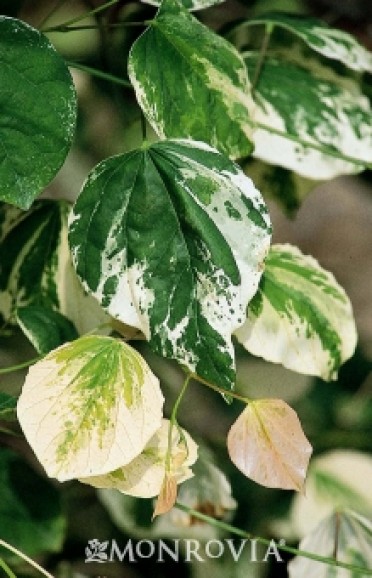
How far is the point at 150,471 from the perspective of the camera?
19.6 inches

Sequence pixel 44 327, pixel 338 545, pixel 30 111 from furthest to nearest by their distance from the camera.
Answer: pixel 338 545
pixel 44 327
pixel 30 111

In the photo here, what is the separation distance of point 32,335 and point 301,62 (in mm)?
323

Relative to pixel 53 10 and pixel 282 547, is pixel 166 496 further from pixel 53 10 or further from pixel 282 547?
pixel 53 10

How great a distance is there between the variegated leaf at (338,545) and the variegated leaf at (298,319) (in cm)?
16

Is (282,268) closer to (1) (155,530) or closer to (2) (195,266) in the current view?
(2) (195,266)

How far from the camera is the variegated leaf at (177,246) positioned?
45 cm

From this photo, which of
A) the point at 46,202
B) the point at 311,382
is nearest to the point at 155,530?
the point at 311,382

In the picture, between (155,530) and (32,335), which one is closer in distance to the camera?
(32,335)

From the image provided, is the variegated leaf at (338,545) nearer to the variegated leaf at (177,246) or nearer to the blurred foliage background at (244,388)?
the blurred foliage background at (244,388)

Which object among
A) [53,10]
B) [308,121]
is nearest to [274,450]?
[308,121]

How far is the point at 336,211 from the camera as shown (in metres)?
0.70

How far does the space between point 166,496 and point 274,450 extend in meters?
0.07

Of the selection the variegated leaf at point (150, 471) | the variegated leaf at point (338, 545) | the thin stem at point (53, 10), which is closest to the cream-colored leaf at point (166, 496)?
the variegated leaf at point (150, 471)

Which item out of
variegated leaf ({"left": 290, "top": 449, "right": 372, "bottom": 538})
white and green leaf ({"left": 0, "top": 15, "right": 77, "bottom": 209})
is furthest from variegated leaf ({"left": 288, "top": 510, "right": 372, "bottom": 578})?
white and green leaf ({"left": 0, "top": 15, "right": 77, "bottom": 209})
